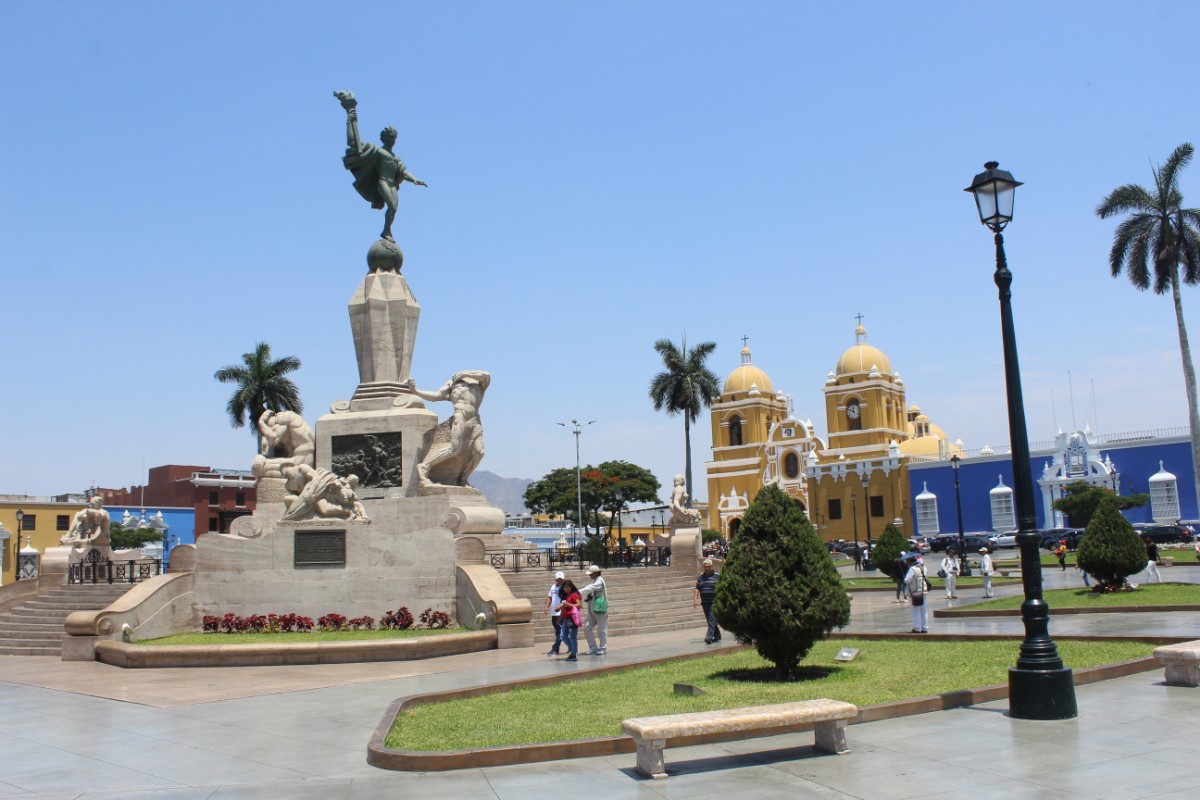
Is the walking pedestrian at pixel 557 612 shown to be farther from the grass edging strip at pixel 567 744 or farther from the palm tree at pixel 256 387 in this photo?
the palm tree at pixel 256 387

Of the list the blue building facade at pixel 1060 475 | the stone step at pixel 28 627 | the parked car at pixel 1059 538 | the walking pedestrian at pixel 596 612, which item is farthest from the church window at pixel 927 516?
the stone step at pixel 28 627

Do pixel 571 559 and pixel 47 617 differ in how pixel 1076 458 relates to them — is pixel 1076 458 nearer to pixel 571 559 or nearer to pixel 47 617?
pixel 571 559

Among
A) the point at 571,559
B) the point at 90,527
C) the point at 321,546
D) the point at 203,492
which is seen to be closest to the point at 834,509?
the point at 203,492

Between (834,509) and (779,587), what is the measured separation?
65960 millimetres

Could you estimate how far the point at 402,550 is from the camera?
1830 centimetres

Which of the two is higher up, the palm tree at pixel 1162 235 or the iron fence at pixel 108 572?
the palm tree at pixel 1162 235

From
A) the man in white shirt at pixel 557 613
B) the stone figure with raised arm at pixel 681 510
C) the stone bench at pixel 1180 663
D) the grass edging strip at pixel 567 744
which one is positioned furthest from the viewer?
the stone figure with raised arm at pixel 681 510

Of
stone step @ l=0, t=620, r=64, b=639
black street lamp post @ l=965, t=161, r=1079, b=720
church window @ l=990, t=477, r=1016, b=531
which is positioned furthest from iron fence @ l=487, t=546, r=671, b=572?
church window @ l=990, t=477, r=1016, b=531

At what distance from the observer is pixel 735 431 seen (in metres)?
84.5

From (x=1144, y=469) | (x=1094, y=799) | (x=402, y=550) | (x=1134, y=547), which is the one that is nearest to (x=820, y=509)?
(x=1144, y=469)

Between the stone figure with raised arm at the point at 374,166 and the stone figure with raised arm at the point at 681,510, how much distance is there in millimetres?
9429

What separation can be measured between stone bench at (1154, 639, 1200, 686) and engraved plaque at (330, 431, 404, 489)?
14.3 metres

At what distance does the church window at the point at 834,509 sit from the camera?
74.1m

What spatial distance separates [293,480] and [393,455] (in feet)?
7.39
